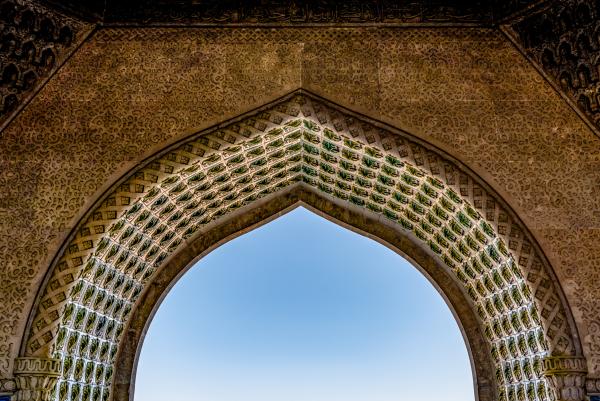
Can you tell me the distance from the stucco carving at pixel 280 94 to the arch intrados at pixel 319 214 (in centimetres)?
162

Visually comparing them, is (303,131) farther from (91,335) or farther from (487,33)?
(91,335)

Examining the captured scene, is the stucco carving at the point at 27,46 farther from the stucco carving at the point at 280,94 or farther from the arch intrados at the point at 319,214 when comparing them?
the arch intrados at the point at 319,214

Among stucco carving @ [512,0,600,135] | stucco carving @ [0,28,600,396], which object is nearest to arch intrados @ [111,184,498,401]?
stucco carving @ [0,28,600,396]

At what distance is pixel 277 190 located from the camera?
7.56 meters

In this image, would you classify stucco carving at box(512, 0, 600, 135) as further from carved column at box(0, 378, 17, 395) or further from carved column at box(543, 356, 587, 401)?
carved column at box(0, 378, 17, 395)

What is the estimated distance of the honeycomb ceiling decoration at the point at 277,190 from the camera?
19.4 feet

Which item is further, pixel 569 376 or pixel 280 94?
pixel 280 94

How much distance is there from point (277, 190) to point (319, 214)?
0.57 meters

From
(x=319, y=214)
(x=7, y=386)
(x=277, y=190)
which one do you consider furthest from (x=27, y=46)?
(x=319, y=214)

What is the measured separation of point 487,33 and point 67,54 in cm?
426

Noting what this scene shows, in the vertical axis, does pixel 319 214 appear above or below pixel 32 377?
above

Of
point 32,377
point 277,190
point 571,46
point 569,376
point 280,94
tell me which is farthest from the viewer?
point 277,190

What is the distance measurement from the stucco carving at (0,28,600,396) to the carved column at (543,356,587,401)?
53cm

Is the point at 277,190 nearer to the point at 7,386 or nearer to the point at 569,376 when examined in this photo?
the point at 7,386
